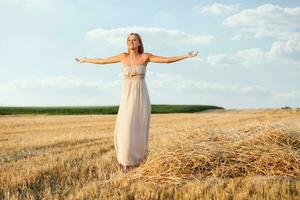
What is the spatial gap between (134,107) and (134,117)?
171 millimetres

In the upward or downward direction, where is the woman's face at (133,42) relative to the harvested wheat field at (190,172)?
upward

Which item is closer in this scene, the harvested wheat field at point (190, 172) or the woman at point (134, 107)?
the harvested wheat field at point (190, 172)

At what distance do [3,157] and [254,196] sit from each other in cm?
714

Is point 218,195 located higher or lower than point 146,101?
lower

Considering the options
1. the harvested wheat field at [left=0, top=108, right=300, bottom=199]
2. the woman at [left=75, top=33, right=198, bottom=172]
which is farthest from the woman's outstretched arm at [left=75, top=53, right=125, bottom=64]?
the harvested wheat field at [left=0, top=108, right=300, bottom=199]

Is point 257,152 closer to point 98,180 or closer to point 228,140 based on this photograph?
point 228,140

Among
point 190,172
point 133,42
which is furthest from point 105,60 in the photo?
point 190,172

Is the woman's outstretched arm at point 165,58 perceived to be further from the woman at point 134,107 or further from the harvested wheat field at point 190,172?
the harvested wheat field at point 190,172

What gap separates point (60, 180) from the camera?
27.8 feet

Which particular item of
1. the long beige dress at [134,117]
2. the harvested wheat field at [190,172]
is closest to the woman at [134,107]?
the long beige dress at [134,117]

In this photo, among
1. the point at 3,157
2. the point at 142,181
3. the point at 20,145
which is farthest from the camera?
the point at 20,145

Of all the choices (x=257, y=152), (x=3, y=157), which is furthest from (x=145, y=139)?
(x=3, y=157)

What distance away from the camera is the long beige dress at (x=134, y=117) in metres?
9.23

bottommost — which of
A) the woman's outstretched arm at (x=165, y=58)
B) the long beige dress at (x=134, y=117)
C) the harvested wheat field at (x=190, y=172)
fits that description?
the harvested wheat field at (x=190, y=172)
